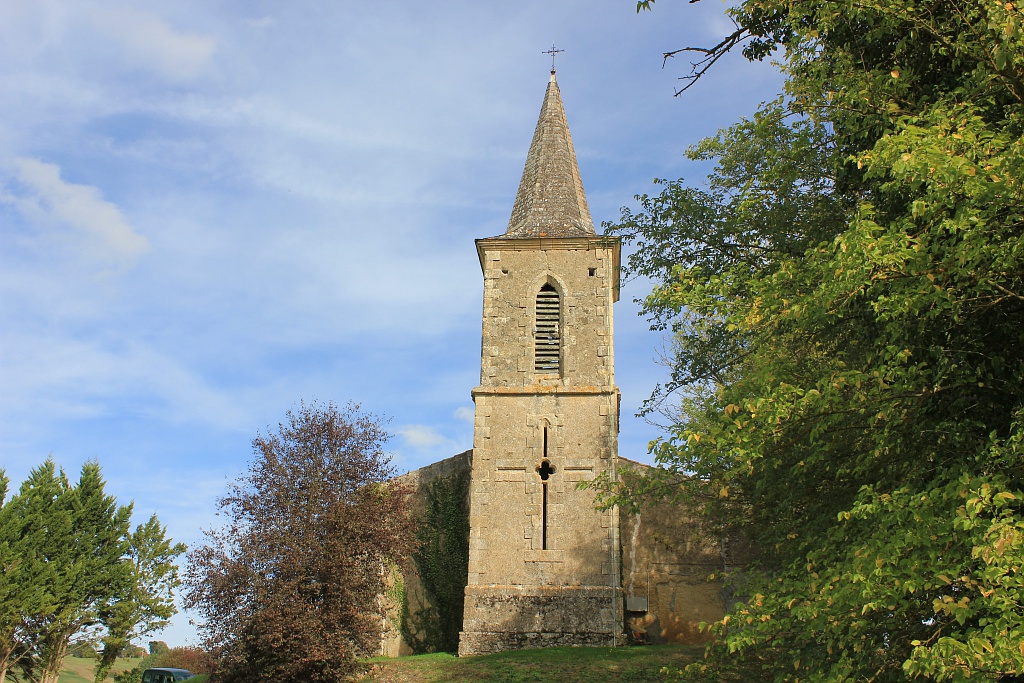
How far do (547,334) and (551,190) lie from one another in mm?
4242

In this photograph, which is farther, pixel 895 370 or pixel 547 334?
pixel 547 334

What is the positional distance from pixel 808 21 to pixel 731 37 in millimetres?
1851

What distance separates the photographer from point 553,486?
704 inches

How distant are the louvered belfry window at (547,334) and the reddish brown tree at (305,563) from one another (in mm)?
4335

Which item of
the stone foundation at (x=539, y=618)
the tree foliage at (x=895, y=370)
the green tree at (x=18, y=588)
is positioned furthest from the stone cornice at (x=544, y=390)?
the green tree at (x=18, y=588)

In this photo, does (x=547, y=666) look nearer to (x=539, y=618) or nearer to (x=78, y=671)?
(x=539, y=618)

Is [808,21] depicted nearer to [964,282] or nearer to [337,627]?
[964,282]

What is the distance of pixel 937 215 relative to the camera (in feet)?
23.7

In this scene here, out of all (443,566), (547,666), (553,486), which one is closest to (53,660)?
(443,566)

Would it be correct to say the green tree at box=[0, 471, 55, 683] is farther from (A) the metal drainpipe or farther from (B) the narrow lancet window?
(A) the metal drainpipe

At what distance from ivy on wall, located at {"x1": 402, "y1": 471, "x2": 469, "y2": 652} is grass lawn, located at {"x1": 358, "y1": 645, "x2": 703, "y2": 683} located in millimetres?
2007

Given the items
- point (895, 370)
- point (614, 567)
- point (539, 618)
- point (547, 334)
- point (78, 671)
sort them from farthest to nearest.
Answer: point (78, 671) < point (547, 334) < point (614, 567) < point (539, 618) < point (895, 370)

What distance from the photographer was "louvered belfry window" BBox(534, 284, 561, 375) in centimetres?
1903

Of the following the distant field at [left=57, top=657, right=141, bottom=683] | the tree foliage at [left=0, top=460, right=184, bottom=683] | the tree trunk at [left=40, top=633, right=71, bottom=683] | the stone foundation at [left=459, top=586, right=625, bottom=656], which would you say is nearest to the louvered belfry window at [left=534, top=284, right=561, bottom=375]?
the stone foundation at [left=459, top=586, right=625, bottom=656]
